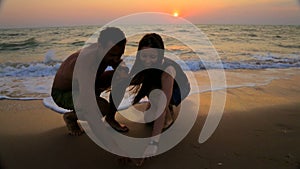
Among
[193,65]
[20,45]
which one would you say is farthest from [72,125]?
[20,45]

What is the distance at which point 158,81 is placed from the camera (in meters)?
1.96

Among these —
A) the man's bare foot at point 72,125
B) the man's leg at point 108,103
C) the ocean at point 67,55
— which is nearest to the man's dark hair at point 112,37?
the man's leg at point 108,103

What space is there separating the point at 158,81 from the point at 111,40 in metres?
0.47

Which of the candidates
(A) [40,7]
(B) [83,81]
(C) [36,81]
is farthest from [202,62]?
(B) [83,81]

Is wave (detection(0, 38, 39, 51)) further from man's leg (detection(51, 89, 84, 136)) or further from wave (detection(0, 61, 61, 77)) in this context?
man's leg (detection(51, 89, 84, 136))

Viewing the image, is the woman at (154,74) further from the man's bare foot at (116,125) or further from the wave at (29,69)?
the wave at (29,69)

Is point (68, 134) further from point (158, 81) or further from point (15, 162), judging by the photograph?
point (158, 81)

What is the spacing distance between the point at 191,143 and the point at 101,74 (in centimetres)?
81

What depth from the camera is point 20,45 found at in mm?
6828

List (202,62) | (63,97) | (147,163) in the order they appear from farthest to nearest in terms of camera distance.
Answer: (202,62)
(63,97)
(147,163)

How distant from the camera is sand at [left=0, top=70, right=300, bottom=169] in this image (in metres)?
1.59

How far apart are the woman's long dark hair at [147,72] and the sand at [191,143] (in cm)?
35

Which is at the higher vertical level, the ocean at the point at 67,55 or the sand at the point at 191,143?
the ocean at the point at 67,55

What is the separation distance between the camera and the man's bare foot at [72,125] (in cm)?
196
